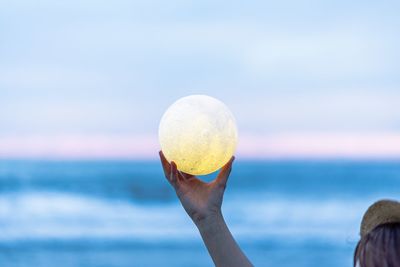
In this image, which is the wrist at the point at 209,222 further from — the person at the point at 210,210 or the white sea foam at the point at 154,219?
the white sea foam at the point at 154,219

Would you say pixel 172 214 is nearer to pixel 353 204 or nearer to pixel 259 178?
pixel 353 204

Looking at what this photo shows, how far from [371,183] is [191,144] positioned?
26.3m

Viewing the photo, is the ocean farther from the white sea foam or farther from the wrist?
the wrist

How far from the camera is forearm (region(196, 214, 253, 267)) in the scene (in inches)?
92.8

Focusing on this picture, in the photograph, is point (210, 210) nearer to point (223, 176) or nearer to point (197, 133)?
point (223, 176)

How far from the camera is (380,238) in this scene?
160 centimetres

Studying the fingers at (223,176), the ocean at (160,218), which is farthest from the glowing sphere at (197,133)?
the ocean at (160,218)

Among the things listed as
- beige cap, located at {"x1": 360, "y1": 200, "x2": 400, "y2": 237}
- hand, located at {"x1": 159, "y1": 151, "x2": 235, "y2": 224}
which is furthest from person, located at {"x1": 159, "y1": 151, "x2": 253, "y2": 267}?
beige cap, located at {"x1": 360, "y1": 200, "x2": 400, "y2": 237}

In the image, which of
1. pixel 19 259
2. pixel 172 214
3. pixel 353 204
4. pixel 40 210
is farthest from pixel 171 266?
pixel 353 204

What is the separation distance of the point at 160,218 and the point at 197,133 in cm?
1527

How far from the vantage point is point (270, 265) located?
11.1 metres

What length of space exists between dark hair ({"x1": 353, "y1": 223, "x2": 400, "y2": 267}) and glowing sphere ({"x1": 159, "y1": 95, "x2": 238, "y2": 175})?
0.86 meters

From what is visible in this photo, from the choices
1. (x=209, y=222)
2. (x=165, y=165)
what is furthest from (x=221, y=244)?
(x=165, y=165)

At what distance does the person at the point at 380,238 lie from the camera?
5.16 feet
